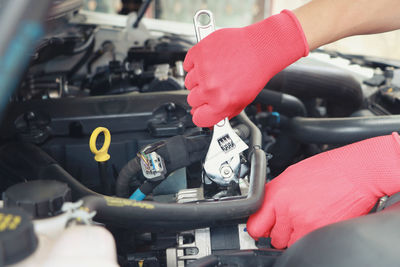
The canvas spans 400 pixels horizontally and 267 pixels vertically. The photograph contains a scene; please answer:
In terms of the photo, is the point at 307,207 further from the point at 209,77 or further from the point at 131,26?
the point at 131,26

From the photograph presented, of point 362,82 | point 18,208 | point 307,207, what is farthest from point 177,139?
point 362,82

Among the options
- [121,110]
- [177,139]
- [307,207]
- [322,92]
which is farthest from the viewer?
[322,92]

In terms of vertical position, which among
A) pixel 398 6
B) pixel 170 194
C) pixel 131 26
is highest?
pixel 398 6

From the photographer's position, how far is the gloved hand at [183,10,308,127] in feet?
2.67

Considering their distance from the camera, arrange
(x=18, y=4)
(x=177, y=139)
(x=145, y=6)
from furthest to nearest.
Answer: (x=145, y=6), (x=177, y=139), (x=18, y=4)

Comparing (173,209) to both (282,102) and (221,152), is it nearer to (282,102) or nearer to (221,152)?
(221,152)

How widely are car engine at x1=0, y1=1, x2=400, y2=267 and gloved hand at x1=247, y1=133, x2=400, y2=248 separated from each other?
0.04 meters

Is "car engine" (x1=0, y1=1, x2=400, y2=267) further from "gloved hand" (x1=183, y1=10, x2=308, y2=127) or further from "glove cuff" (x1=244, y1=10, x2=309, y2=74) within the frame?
"glove cuff" (x1=244, y1=10, x2=309, y2=74)

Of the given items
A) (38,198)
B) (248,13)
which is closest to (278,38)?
(38,198)

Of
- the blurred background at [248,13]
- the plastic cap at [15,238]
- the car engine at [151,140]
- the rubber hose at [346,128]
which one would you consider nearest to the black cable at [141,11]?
the car engine at [151,140]

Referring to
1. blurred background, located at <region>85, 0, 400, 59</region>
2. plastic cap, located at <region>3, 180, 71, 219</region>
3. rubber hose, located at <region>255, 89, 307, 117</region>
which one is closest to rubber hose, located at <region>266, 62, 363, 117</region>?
rubber hose, located at <region>255, 89, 307, 117</region>

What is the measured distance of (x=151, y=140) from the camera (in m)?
0.95

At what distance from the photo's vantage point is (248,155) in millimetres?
880

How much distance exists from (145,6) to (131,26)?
13cm
